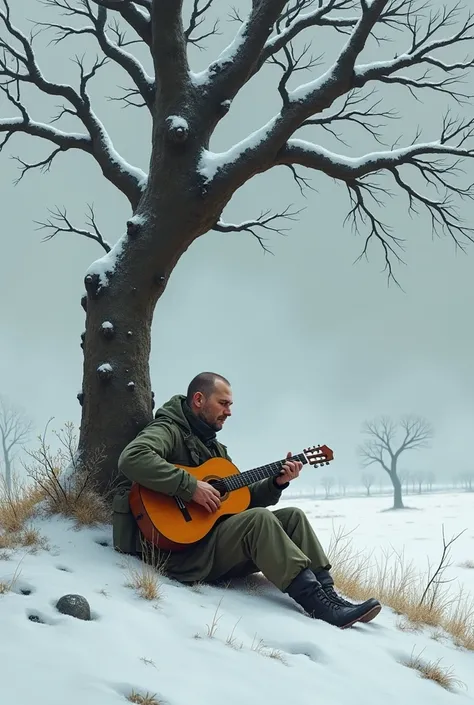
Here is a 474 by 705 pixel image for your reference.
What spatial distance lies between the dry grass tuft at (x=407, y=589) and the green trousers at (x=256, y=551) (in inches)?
45.0

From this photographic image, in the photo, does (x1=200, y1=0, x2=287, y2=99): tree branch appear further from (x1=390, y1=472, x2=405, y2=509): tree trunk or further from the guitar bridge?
(x1=390, y1=472, x2=405, y2=509): tree trunk

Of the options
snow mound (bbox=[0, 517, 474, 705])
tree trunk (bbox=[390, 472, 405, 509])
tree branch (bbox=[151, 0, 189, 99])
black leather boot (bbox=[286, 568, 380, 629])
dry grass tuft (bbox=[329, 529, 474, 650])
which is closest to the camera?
snow mound (bbox=[0, 517, 474, 705])

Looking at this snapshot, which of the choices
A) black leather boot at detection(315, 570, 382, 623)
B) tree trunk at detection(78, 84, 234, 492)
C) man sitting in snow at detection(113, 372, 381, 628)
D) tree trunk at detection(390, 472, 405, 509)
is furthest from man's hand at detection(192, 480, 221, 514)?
tree trunk at detection(390, 472, 405, 509)

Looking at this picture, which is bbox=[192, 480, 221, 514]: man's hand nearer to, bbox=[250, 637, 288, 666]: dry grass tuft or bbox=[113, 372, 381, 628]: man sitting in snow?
bbox=[113, 372, 381, 628]: man sitting in snow

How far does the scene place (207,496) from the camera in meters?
4.14

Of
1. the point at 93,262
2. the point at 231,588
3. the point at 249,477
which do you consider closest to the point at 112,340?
Result: the point at 93,262

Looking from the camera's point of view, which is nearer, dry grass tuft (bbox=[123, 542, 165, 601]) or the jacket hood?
dry grass tuft (bbox=[123, 542, 165, 601])

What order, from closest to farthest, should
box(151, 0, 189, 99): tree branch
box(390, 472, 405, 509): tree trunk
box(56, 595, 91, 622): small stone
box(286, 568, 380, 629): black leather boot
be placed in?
box(56, 595, 91, 622): small stone
box(286, 568, 380, 629): black leather boot
box(151, 0, 189, 99): tree branch
box(390, 472, 405, 509): tree trunk

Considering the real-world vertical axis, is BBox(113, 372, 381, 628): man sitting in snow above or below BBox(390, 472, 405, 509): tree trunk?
below

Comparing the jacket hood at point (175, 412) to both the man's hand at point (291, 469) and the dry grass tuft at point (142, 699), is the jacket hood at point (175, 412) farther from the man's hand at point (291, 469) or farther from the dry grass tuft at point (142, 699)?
the dry grass tuft at point (142, 699)

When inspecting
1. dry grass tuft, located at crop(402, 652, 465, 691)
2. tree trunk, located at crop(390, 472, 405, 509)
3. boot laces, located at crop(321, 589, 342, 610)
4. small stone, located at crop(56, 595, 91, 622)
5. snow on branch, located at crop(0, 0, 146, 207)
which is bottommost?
dry grass tuft, located at crop(402, 652, 465, 691)

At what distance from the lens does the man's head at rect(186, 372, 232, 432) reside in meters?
4.59

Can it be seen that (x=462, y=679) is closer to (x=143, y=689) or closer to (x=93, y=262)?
(x=143, y=689)

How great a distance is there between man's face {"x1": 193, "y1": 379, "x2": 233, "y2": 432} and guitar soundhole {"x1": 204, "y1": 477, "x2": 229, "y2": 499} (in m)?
0.37
